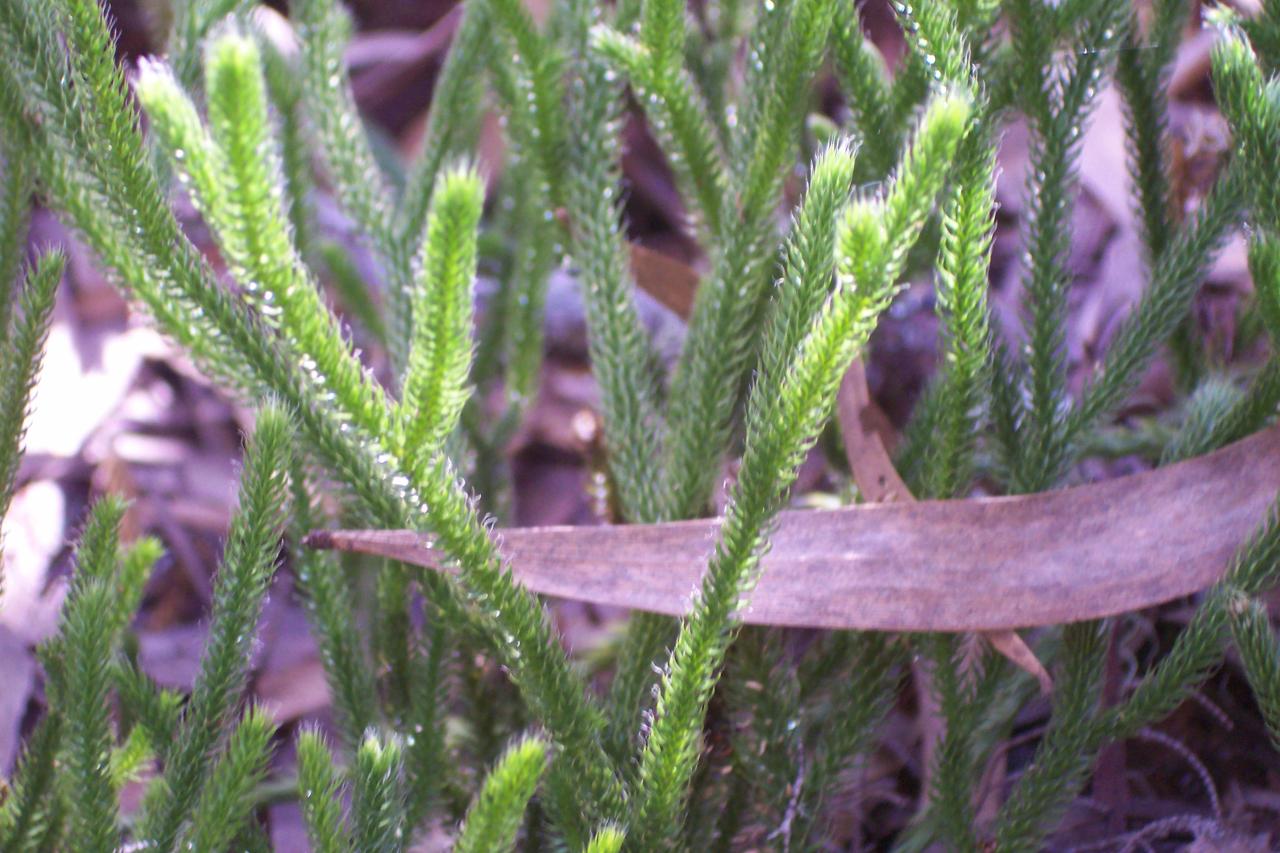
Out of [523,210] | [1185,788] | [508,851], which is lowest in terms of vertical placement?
[1185,788]

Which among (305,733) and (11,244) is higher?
(11,244)

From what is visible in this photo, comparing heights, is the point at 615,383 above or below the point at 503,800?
above

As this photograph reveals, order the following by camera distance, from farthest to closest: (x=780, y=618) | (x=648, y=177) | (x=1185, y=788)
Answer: (x=648, y=177) < (x=1185, y=788) < (x=780, y=618)

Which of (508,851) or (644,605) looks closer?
(508,851)

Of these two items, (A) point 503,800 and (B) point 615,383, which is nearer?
(A) point 503,800

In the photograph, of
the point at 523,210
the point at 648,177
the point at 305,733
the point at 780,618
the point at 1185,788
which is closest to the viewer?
the point at 305,733

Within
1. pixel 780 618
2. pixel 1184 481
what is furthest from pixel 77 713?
pixel 1184 481

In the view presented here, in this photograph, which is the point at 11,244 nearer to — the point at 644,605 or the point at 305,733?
the point at 305,733
